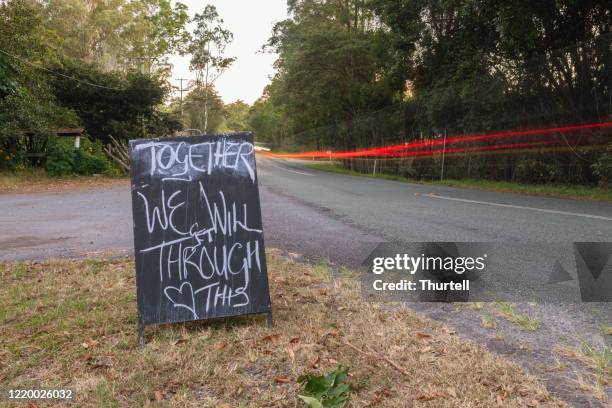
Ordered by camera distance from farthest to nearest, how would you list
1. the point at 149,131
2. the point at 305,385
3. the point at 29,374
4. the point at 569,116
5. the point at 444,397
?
the point at 149,131 → the point at 569,116 → the point at 29,374 → the point at 305,385 → the point at 444,397

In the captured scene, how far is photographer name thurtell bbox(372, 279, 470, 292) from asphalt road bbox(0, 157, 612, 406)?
385 mm

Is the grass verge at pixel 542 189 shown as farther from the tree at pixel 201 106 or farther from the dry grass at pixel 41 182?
the tree at pixel 201 106

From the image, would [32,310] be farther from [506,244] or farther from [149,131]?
[149,131]

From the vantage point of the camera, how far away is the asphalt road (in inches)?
129

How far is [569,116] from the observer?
13742 millimetres

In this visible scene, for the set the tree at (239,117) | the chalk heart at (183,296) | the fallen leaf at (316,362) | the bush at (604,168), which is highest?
the tree at (239,117)

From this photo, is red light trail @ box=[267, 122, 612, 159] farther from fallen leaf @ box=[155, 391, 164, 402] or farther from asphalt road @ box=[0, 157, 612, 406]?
fallen leaf @ box=[155, 391, 164, 402]

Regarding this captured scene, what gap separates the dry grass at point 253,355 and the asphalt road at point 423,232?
1.25 ft

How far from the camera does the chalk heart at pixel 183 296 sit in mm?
3473

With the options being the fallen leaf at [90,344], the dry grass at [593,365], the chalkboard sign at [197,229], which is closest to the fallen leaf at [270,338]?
the chalkboard sign at [197,229]

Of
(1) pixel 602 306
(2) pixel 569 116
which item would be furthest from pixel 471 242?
(2) pixel 569 116

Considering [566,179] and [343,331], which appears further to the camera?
[566,179]

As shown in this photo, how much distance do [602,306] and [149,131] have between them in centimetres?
2848

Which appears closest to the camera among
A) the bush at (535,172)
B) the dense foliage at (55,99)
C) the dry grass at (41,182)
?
the bush at (535,172)
